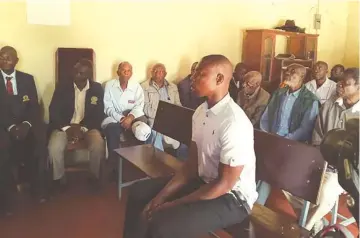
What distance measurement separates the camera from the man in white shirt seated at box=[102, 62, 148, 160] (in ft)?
11.9

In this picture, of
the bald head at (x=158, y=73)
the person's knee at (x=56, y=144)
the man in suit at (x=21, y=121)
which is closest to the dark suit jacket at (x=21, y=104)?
the man in suit at (x=21, y=121)

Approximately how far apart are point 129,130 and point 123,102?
1.08 feet

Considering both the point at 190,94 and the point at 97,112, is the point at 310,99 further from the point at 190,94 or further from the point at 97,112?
the point at 97,112

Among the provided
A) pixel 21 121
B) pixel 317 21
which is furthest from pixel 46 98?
pixel 317 21

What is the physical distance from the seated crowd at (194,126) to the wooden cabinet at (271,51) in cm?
38

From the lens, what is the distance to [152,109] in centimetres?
395

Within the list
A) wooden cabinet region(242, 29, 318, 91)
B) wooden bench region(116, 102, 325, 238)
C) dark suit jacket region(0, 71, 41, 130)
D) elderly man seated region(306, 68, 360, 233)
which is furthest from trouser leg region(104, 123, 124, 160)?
wooden cabinet region(242, 29, 318, 91)

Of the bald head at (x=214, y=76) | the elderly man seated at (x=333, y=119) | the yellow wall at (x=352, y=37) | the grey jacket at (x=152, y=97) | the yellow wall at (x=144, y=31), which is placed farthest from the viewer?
the yellow wall at (x=352, y=37)

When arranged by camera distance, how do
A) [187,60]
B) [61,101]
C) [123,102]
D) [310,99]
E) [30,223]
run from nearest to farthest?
1. [30,223]
2. [310,99]
3. [61,101]
4. [123,102]
5. [187,60]

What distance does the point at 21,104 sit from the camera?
3.29m

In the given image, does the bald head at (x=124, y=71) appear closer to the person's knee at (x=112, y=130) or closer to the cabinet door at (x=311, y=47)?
the person's knee at (x=112, y=130)

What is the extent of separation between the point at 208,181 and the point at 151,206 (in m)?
0.31

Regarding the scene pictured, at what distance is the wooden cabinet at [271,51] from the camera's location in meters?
4.75

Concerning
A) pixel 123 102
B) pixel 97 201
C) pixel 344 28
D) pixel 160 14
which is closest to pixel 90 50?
pixel 123 102
